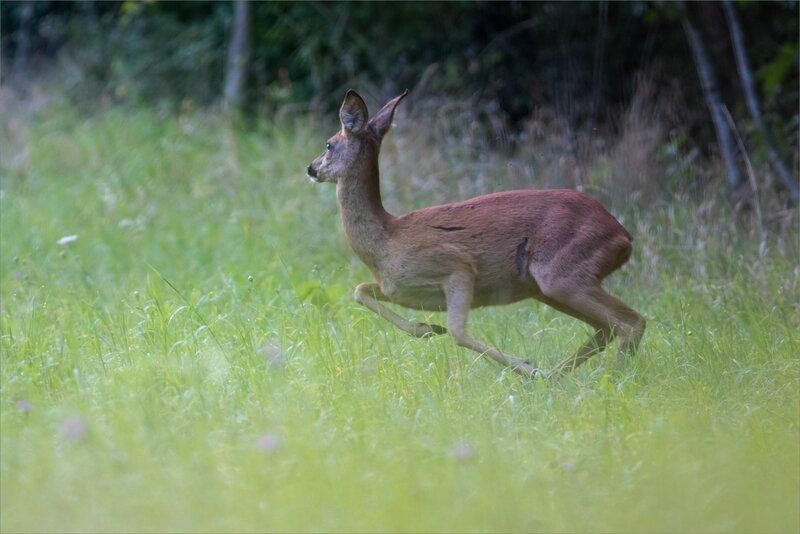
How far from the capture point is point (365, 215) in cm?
679

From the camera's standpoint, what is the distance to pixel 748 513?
4.22m

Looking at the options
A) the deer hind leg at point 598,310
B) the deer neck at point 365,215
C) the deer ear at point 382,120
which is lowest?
the deer hind leg at point 598,310

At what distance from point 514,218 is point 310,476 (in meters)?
2.65

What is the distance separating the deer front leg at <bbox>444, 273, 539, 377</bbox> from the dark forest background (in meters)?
4.61

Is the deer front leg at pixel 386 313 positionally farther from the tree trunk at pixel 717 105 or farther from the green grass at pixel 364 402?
the tree trunk at pixel 717 105

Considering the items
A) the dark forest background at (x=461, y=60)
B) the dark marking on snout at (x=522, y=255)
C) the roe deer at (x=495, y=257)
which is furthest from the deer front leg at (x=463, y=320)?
the dark forest background at (x=461, y=60)

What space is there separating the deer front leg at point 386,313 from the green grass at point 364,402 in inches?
3.8

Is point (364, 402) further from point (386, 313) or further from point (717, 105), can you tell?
point (717, 105)

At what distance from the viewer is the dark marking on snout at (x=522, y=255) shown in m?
6.57

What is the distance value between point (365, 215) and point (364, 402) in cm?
172

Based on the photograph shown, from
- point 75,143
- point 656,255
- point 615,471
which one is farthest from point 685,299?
point 75,143

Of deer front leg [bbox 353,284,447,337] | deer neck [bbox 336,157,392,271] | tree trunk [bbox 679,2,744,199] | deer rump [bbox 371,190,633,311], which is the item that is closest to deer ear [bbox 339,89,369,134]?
deer neck [bbox 336,157,392,271]

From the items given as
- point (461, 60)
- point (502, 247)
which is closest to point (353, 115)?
point (502, 247)

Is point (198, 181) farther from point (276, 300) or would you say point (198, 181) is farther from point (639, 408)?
point (639, 408)
